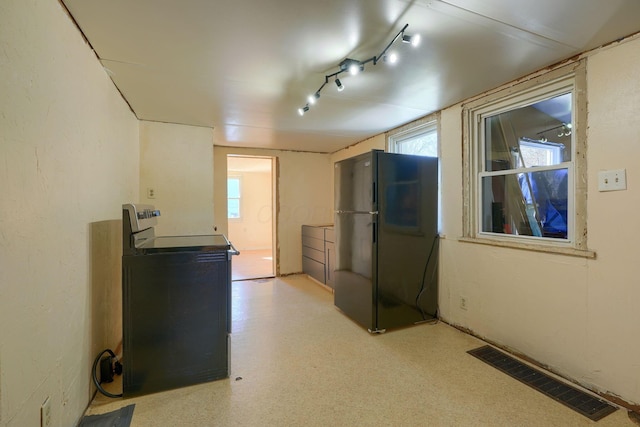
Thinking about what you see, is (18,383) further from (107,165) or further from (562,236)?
(562,236)

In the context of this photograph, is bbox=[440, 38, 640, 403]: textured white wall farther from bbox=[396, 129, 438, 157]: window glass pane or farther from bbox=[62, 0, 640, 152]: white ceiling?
bbox=[396, 129, 438, 157]: window glass pane

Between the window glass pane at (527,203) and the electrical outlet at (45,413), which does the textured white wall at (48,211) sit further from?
the window glass pane at (527,203)

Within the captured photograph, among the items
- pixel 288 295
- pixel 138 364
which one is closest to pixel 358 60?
pixel 138 364

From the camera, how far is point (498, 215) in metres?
2.60

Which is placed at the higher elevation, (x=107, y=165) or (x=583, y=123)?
(x=583, y=123)

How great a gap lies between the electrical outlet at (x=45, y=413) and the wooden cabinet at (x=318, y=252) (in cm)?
313

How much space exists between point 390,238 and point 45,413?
2.50 m

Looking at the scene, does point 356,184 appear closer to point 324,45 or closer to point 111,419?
point 324,45

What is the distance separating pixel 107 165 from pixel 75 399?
1496 millimetres

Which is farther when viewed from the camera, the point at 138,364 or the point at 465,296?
the point at 465,296

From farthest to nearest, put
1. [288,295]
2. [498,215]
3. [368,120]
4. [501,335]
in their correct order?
[288,295]
[368,120]
[498,215]
[501,335]

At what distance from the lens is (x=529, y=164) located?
2342 mm

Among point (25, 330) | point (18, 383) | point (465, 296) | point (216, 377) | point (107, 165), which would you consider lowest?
point (216, 377)

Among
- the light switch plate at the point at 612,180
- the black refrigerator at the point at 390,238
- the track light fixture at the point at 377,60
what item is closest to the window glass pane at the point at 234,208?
the black refrigerator at the point at 390,238
